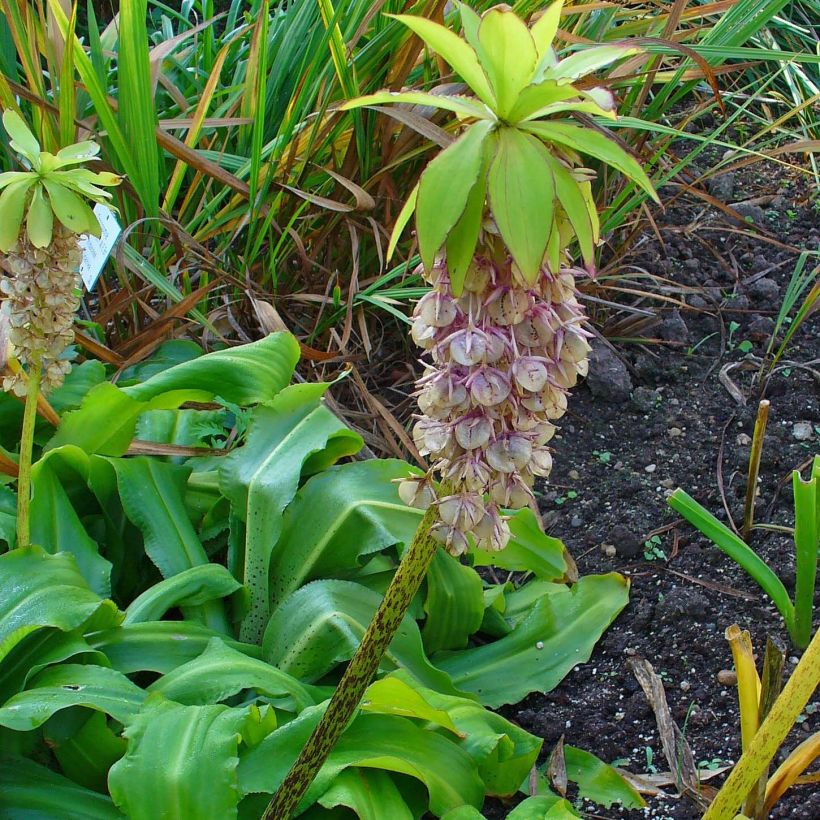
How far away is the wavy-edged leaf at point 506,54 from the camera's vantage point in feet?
2.69

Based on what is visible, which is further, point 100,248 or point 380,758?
point 100,248

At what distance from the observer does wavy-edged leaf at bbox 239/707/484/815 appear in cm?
160

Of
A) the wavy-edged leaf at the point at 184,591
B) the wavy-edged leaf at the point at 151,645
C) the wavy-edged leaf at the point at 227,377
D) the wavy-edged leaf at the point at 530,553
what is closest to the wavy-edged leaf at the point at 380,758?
the wavy-edged leaf at the point at 151,645

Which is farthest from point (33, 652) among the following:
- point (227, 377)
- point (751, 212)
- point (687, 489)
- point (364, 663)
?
Answer: point (751, 212)

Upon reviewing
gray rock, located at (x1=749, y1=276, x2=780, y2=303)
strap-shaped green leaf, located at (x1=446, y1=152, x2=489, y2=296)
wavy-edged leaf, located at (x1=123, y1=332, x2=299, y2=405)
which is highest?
strap-shaped green leaf, located at (x1=446, y1=152, x2=489, y2=296)

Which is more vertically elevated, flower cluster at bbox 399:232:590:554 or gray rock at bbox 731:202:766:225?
flower cluster at bbox 399:232:590:554

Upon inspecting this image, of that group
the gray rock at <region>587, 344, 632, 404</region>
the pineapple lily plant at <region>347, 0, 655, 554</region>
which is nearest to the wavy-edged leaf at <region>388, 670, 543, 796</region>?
the pineapple lily plant at <region>347, 0, 655, 554</region>

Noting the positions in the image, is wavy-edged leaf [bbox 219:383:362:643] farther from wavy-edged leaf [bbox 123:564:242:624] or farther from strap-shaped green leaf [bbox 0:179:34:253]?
strap-shaped green leaf [bbox 0:179:34:253]

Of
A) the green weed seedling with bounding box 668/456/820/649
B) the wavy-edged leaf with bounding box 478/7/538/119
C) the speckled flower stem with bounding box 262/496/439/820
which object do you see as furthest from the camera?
the green weed seedling with bounding box 668/456/820/649

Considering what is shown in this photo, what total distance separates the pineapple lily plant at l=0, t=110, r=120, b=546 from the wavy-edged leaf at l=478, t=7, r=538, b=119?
863 millimetres

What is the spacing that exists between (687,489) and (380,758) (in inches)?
52.1

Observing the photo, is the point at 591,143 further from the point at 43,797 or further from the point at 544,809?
the point at 43,797

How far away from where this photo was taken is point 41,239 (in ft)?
4.88

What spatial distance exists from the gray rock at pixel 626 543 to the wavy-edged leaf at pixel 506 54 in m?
1.74
